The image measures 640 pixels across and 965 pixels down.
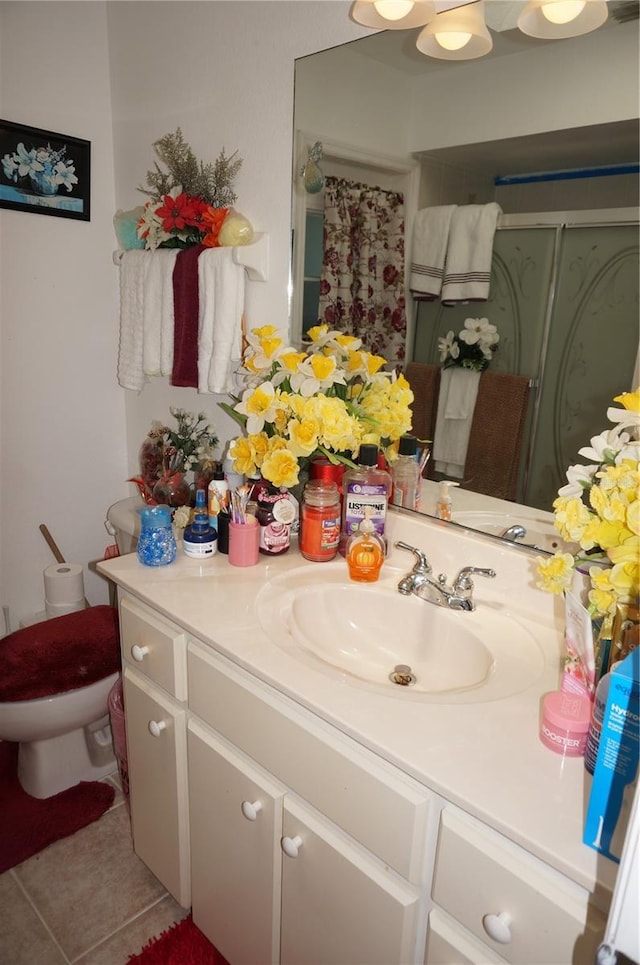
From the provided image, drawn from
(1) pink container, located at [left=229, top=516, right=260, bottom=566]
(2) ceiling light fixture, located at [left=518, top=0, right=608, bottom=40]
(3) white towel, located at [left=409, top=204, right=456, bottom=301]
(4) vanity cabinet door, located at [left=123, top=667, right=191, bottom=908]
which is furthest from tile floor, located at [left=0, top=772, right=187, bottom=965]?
(2) ceiling light fixture, located at [left=518, top=0, right=608, bottom=40]

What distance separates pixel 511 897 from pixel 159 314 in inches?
64.5

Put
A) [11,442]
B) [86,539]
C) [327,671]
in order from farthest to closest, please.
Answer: [86,539] < [11,442] < [327,671]

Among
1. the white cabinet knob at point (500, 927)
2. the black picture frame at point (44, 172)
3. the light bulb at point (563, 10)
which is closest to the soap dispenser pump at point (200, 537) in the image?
the white cabinet knob at point (500, 927)

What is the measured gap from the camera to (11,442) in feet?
6.89

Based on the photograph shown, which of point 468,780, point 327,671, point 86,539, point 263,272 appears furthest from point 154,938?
point 263,272

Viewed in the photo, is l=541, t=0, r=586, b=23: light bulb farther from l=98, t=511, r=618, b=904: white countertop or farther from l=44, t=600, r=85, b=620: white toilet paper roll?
l=44, t=600, r=85, b=620: white toilet paper roll

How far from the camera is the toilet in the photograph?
1673 millimetres

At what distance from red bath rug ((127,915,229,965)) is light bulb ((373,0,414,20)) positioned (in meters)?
1.99

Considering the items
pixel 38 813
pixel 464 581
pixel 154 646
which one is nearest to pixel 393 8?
pixel 464 581

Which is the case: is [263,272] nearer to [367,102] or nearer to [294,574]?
[367,102]

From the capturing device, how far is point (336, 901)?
0.99m

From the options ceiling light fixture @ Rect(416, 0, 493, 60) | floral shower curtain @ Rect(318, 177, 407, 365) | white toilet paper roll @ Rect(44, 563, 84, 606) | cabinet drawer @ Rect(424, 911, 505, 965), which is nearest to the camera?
cabinet drawer @ Rect(424, 911, 505, 965)

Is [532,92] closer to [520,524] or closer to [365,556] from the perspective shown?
[520,524]

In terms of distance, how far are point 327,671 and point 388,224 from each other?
947 mm
